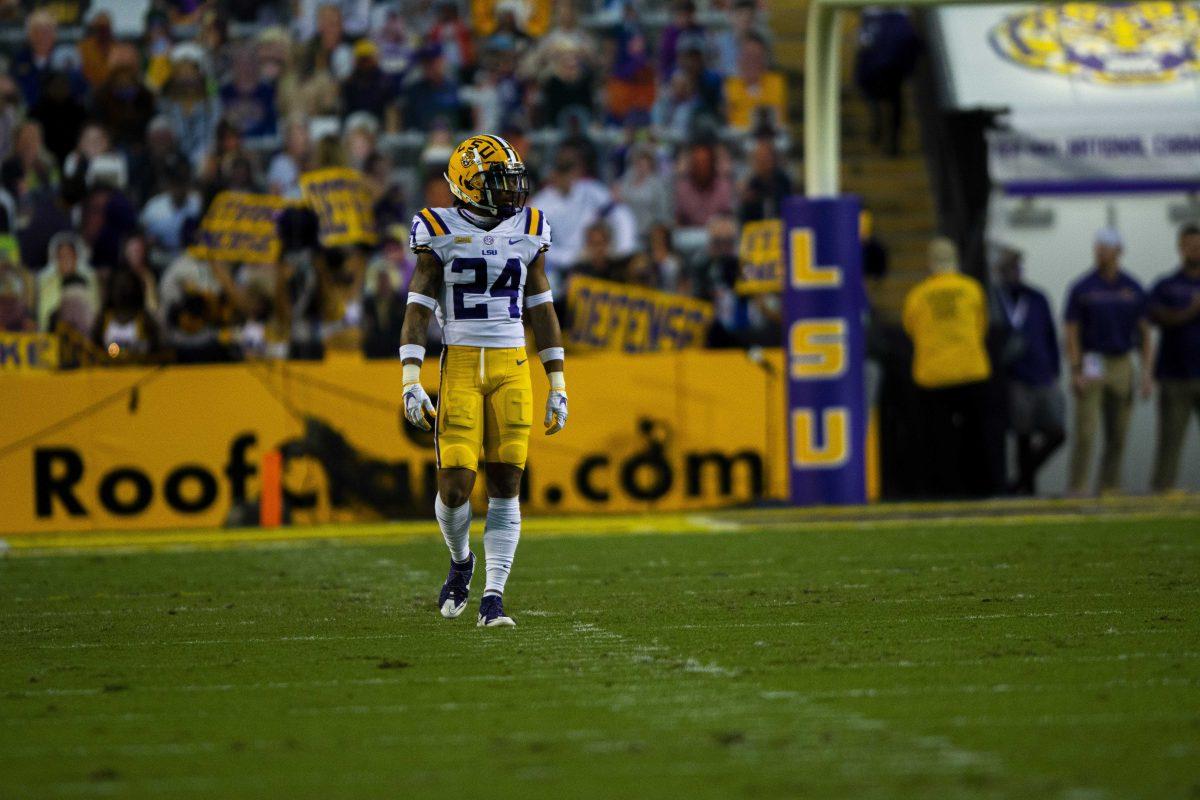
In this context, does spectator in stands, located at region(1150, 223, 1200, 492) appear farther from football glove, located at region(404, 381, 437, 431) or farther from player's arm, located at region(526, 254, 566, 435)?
football glove, located at region(404, 381, 437, 431)

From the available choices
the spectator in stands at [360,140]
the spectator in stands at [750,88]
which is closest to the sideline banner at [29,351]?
the spectator in stands at [360,140]

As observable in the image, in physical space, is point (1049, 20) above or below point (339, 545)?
above

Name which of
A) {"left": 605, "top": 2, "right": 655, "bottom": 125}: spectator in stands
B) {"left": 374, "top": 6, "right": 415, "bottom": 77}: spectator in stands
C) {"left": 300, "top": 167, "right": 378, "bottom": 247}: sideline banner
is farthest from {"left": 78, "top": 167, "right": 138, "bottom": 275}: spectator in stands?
{"left": 605, "top": 2, "right": 655, "bottom": 125}: spectator in stands

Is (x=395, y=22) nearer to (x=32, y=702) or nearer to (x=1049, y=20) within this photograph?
(x=1049, y=20)

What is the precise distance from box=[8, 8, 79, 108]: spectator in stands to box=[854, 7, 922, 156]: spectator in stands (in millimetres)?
7714

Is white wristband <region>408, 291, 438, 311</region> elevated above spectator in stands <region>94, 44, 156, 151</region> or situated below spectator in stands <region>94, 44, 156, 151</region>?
below

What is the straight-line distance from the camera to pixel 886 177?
63.0 feet

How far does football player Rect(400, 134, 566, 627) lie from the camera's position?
786 cm

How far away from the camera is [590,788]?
15.5 feet

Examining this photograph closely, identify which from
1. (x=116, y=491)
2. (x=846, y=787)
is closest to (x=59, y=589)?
(x=116, y=491)

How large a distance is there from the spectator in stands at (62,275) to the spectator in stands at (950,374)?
21.8 ft

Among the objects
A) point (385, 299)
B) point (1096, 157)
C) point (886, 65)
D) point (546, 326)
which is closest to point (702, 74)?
point (886, 65)

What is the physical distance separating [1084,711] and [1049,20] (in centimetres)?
1329

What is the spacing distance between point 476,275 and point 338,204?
25.7 feet
